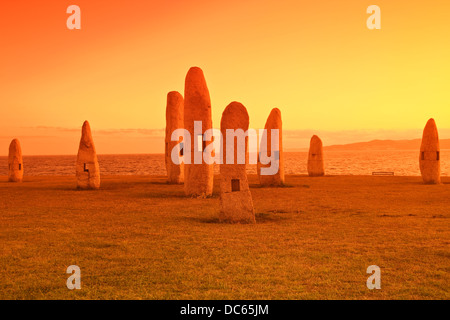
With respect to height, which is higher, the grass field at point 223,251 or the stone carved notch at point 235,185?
the stone carved notch at point 235,185

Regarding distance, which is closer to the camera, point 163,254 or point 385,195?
point 163,254

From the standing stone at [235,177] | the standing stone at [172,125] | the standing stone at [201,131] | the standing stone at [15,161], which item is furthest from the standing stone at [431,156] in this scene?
the standing stone at [15,161]

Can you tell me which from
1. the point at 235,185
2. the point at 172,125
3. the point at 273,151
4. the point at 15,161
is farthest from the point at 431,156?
the point at 15,161

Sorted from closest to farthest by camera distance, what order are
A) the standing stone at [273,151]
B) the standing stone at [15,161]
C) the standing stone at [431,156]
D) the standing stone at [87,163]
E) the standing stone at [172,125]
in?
the standing stone at [87,163], the standing stone at [431,156], the standing stone at [273,151], the standing stone at [172,125], the standing stone at [15,161]

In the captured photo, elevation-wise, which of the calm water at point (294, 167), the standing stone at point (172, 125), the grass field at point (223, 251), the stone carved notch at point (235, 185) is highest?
the standing stone at point (172, 125)

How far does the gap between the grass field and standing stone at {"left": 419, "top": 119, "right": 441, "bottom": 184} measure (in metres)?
9.37

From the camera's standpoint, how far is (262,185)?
2483 cm

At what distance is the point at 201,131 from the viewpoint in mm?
19078

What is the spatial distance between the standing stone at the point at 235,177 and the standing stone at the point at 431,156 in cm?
1661

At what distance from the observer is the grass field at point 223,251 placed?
253 inches

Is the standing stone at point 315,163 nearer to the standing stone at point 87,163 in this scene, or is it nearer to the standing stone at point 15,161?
the standing stone at point 87,163

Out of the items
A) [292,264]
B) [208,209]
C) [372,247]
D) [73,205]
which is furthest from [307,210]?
[73,205]
